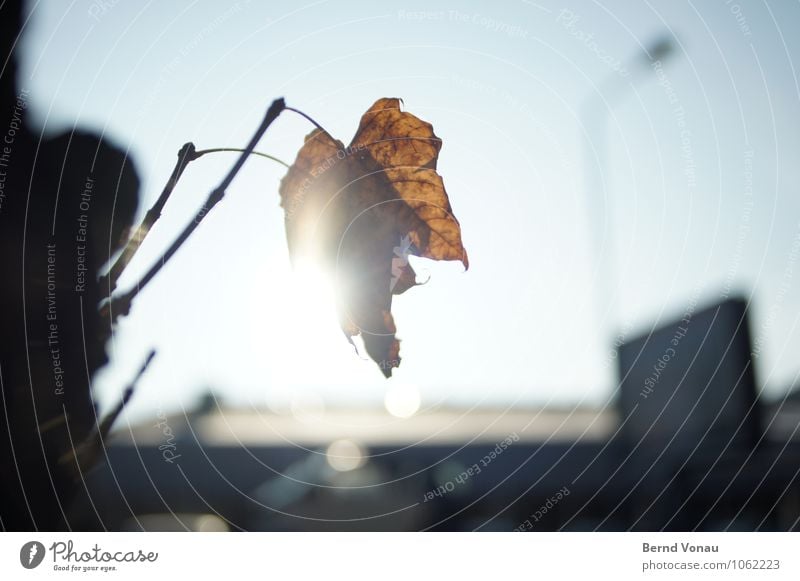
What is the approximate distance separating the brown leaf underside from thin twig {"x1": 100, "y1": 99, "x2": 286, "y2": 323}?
7 centimetres

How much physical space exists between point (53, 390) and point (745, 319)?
45.3 inches

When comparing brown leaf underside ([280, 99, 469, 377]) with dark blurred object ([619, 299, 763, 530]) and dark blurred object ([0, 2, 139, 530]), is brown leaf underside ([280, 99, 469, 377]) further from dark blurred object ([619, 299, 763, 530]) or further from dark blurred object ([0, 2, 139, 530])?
dark blurred object ([619, 299, 763, 530])

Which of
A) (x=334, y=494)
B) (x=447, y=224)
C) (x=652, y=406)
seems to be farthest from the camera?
(x=652, y=406)

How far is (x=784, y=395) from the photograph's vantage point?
4.10 ft

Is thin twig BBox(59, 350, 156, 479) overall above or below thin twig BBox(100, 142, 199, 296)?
below

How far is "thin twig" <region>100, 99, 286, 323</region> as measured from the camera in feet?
3.03

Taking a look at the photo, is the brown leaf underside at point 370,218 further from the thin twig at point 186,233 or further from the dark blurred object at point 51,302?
the dark blurred object at point 51,302
